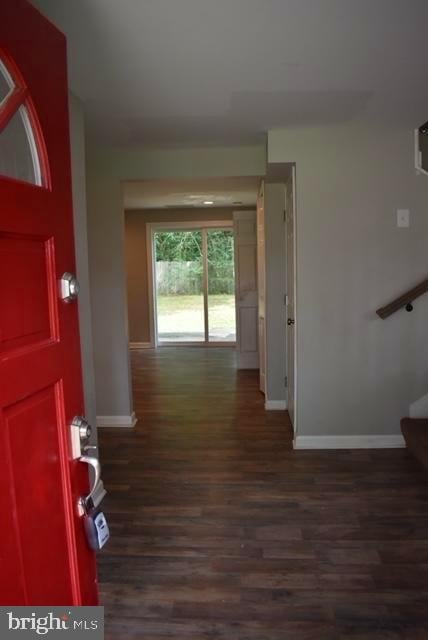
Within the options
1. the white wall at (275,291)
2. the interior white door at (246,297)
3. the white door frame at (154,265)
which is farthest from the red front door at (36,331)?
the white door frame at (154,265)

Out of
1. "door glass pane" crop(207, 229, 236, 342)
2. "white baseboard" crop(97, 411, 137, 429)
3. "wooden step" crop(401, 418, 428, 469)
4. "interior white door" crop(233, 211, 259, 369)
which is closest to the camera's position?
"wooden step" crop(401, 418, 428, 469)

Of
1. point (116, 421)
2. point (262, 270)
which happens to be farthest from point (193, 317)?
point (116, 421)

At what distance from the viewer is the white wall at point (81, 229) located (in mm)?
2312

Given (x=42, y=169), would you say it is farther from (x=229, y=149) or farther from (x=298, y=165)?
(x=229, y=149)

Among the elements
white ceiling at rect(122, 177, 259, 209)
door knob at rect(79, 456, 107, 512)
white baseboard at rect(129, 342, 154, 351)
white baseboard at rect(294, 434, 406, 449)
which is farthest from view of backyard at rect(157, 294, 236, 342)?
door knob at rect(79, 456, 107, 512)

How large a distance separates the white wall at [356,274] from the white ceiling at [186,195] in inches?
55.1

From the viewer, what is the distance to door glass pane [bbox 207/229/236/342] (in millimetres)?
7500

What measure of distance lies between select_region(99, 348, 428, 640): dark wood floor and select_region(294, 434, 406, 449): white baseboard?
0.24 feet

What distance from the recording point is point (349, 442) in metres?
3.32

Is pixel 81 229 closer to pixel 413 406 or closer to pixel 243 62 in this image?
pixel 243 62

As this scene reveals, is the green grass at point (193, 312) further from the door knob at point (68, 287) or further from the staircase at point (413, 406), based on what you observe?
the door knob at point (68, 287)

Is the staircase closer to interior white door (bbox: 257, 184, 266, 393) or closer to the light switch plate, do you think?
the light switch plate

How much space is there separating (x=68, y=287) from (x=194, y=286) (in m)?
6.54

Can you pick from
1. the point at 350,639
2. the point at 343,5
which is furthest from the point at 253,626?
the point at 343,5
